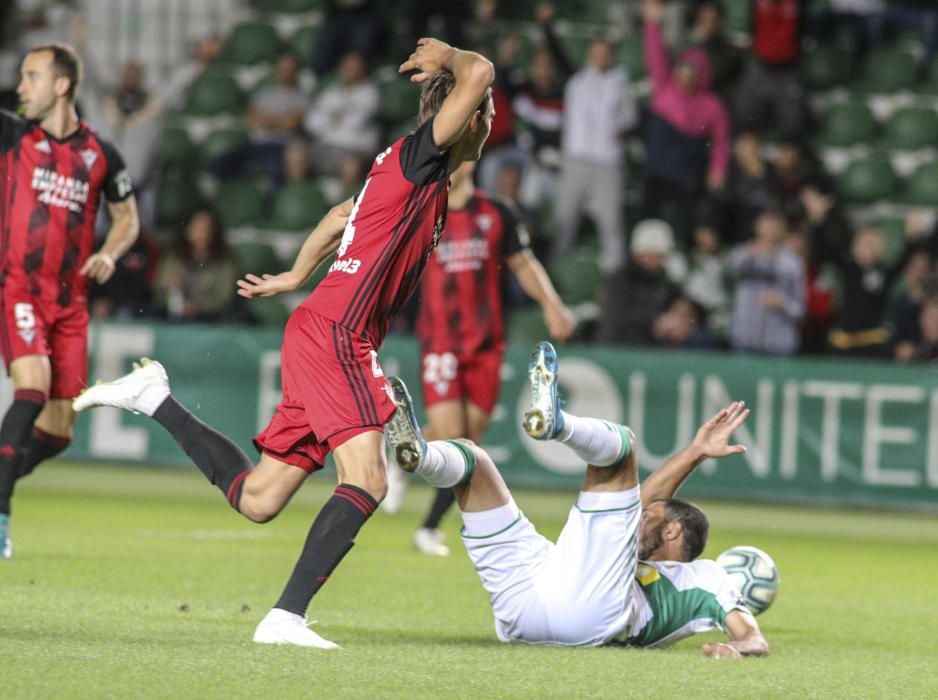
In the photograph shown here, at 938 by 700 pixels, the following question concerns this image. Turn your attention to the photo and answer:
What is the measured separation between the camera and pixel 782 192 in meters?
15.8

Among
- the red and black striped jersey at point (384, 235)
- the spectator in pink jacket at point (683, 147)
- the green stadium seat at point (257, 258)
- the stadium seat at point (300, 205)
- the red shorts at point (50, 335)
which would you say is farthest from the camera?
the stadium seat at point (300, 205)

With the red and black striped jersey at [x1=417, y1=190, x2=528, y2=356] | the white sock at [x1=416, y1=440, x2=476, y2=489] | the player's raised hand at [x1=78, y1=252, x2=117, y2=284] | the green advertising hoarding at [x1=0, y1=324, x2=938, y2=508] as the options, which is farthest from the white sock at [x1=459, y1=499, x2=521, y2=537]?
the green advertising hoarding at [x1=0, y1=324, x2=938, y2=508]

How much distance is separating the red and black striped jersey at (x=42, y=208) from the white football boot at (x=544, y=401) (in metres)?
3.67

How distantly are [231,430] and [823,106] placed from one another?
296 inches

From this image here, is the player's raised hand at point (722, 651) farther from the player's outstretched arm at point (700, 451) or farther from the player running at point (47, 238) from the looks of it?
the player running at point (47, 238)

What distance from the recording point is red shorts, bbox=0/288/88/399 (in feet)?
27.2

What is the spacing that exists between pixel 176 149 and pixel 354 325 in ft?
41.0

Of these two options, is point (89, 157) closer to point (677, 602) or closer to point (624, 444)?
point (624, 444)

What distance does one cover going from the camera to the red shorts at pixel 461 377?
10180 mm

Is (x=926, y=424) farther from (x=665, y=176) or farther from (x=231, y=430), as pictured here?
(x=231, y=430)

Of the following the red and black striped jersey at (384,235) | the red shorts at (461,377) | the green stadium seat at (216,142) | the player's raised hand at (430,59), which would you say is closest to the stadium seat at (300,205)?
the green stadium seat at (216,142)

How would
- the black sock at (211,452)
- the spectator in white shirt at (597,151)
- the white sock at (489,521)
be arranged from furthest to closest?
the spectator in white shirt at (597,151) → the black sock at (211,452) → the white sock at (489,521)

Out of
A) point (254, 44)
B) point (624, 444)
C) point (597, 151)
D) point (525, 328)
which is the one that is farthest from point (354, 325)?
point (254, 44)

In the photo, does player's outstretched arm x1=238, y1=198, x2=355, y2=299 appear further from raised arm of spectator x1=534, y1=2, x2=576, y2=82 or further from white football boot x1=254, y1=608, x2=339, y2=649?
raised arm of spectator x1=534, y1=2, x2=576, y2=82
